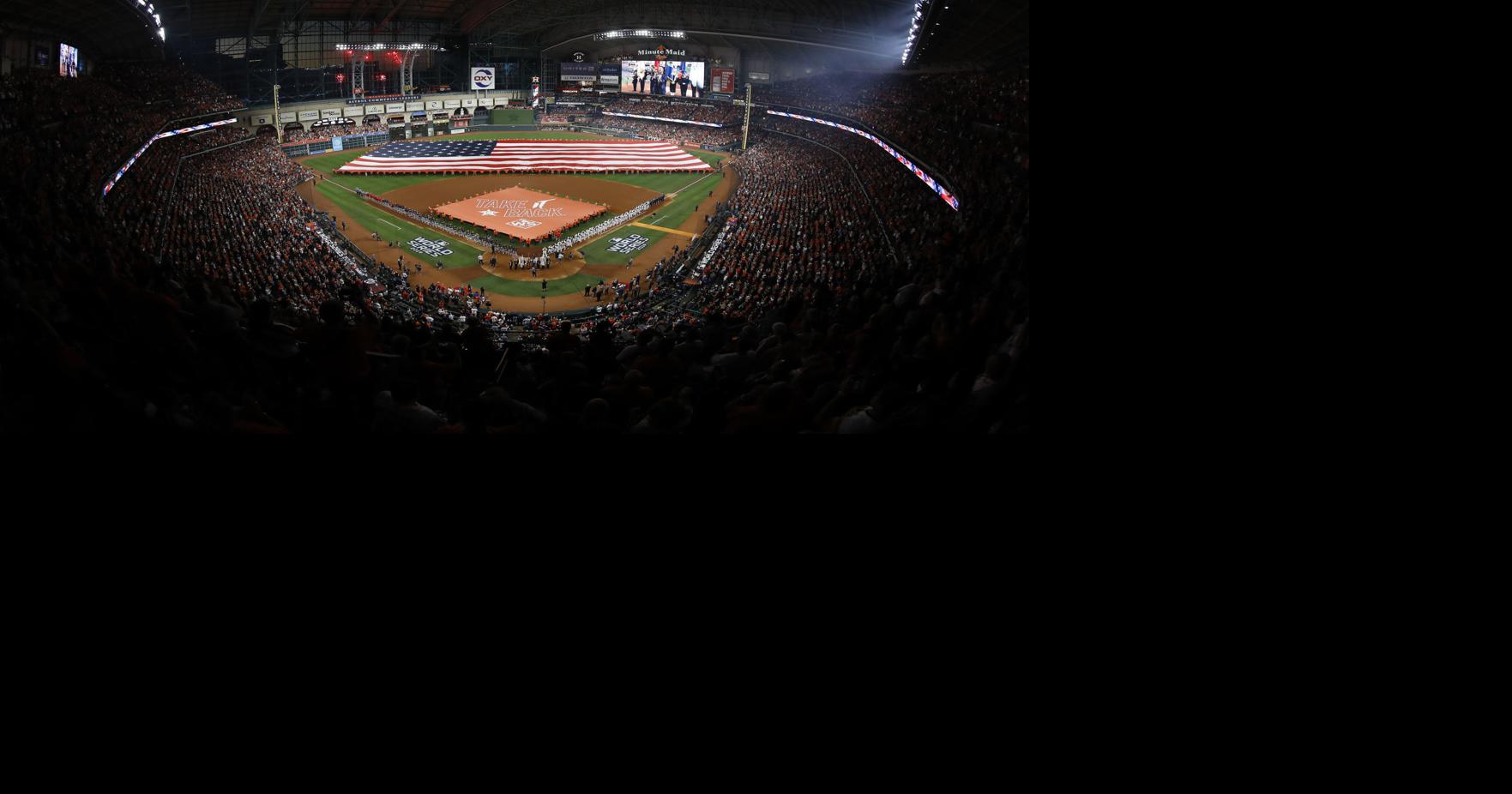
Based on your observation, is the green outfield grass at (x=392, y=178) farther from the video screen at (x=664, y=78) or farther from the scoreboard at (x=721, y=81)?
the video screen at (x=664, y=78)

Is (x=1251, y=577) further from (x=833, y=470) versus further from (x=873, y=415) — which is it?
(x=873, y=415)

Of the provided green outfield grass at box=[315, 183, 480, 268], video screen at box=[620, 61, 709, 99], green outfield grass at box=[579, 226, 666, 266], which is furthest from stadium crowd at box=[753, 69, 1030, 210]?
video screen at box=[620, 61, 709, 99]

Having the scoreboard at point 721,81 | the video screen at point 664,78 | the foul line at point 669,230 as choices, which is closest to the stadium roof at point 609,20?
the scoreboard at point 721,81

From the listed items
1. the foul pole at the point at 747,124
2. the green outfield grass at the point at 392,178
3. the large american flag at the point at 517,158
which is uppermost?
the foul pole at the point at 747,124

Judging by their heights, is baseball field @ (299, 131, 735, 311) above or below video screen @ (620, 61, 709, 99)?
below

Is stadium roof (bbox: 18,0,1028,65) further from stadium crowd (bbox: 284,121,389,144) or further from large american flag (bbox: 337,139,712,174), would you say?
large american flag (bbox: 337,139,712,174)

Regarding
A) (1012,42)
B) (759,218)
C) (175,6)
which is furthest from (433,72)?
(1012,42)

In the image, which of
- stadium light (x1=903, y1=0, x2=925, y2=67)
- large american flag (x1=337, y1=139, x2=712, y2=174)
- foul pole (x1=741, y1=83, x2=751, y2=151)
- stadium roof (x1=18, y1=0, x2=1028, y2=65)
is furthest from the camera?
foul pole (x1=741, y1=83, x2=751, y2=151)
